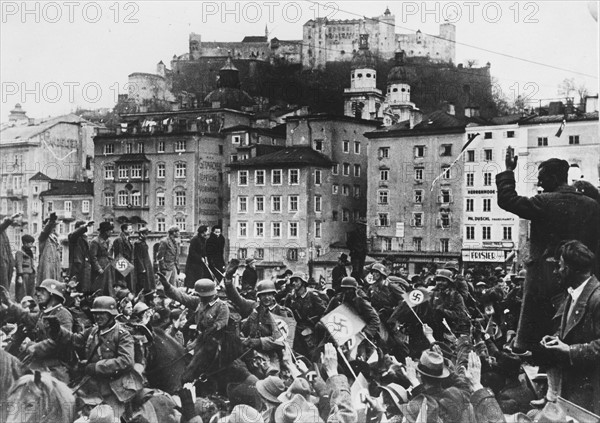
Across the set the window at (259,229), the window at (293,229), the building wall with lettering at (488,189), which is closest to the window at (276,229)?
the window at (259,229)

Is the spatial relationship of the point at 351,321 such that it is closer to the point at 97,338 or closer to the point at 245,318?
the point at 245,318

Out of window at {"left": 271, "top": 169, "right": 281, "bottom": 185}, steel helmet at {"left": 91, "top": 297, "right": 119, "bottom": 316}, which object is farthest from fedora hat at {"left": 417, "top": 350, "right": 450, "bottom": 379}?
window at {"left": 271, "top": 169, "right": 281, "bottom": 185}

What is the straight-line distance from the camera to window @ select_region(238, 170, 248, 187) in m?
21.2

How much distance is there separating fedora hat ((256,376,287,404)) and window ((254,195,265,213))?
13.7 metres

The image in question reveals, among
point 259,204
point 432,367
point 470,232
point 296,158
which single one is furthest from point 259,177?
point 432,367

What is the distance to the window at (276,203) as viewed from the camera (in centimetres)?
2322

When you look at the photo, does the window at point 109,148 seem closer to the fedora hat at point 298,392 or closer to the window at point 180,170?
the window at point 180,170

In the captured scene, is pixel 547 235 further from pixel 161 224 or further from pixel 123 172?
pixel 123 172

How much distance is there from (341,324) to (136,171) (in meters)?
10.4

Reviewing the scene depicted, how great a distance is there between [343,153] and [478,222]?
779cm

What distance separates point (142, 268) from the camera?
14805mm

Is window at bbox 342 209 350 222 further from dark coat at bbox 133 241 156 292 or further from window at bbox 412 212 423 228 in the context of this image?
dark coat at bbox 133 241 156 292

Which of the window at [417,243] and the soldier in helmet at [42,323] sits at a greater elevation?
the window at [417,243]

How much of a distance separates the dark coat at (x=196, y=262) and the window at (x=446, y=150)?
5408 millimetres
